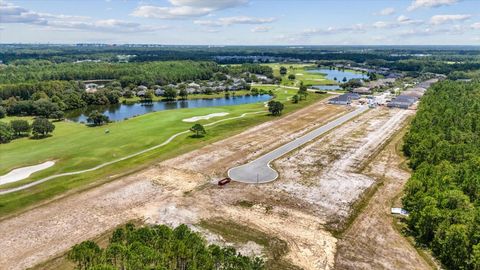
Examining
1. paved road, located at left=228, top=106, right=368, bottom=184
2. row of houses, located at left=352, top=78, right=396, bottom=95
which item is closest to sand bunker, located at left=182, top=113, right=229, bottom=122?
paved road, located at left=228, top=106, right=368, bottom=184

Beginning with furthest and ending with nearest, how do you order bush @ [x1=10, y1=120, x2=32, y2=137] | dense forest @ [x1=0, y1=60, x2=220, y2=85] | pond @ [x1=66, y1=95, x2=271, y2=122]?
1. dense forest @ [x1=0, y1=60, x2=220, y2=85]
2. pond @ [x1=66, y1=95, x2=271, y2=122]
3. bush @ [x1=10, y1=120, x2=32, y2=137]

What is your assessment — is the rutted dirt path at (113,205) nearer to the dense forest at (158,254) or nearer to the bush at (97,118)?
the dense forest at (158,254)

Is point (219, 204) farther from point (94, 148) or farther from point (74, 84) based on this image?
point (74, 84)

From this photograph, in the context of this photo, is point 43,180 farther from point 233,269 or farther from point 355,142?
point 355,142

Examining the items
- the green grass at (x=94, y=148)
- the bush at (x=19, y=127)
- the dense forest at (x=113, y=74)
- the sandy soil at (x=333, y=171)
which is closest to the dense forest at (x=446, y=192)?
the sandy soil at (x=333, y=171)

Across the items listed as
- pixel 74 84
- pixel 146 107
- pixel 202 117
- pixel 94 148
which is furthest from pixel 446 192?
pixel 74 84

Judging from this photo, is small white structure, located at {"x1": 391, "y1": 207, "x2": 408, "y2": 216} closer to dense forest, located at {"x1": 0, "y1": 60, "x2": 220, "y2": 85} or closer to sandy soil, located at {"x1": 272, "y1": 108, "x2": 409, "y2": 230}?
sandy soil, located at {"x1": 272, "y1": 108, "x2": 409, "y2": 230}
